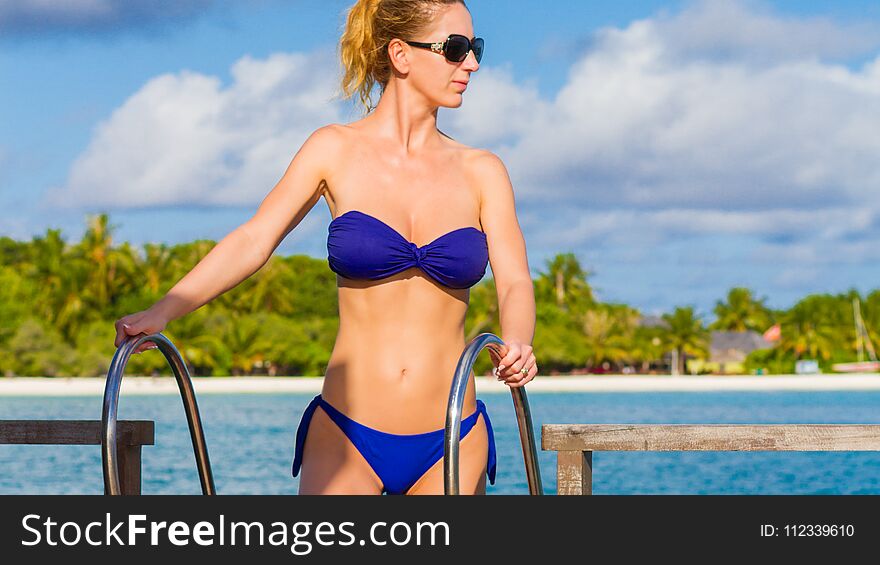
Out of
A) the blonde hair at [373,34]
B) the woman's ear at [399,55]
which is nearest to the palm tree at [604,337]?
the blonde hair at [373,34]

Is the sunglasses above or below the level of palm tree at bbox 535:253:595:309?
below

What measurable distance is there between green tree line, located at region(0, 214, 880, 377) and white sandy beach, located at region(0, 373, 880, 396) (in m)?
1.24

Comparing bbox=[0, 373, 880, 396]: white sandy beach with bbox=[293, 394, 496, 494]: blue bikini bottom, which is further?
bbox=[0, 373, 880, 396]: white sandy beach

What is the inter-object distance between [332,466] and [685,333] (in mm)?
90103

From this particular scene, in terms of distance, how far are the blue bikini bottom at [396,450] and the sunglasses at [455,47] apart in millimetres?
810

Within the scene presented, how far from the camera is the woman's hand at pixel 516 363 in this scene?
2492 millimetres

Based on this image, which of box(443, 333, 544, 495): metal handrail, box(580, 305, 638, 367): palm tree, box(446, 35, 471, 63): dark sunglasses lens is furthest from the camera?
box(580, 305, 638, 367): palm tree

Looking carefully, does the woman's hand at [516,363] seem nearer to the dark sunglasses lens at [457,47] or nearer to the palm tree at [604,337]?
the dark sunglasses lens at [457,47]

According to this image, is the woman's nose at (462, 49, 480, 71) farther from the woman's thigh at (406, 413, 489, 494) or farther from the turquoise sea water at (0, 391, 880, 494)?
the turquoise sea water at (0, 391, 880, 494)

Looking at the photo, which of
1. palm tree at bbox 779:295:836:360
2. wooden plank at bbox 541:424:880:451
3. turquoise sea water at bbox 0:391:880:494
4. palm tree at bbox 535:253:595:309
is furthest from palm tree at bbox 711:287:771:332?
wooden plank at bbox 541:424:880:451

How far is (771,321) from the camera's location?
111 m

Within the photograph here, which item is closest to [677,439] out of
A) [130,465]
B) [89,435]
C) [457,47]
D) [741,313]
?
[457,47]

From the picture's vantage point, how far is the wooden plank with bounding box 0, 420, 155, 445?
3.70 meters
